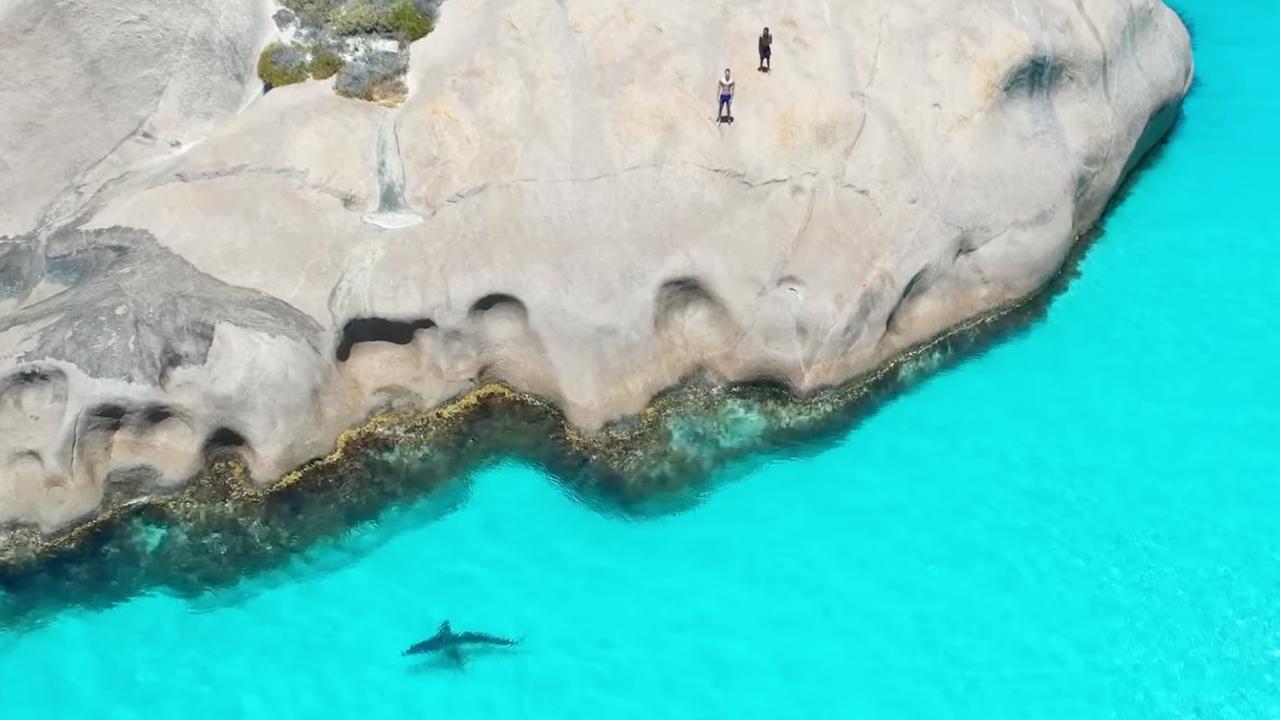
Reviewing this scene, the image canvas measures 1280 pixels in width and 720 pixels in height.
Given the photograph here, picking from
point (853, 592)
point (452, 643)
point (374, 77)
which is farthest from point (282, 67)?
point (853, 592)

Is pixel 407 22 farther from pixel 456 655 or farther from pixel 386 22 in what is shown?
pixel 456 655

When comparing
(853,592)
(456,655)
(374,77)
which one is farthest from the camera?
(374,77)

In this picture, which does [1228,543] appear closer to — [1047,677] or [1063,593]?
[1063,593]

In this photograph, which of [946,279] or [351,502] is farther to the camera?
[946,279]

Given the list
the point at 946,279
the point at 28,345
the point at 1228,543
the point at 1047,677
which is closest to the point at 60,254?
the point at 28,345

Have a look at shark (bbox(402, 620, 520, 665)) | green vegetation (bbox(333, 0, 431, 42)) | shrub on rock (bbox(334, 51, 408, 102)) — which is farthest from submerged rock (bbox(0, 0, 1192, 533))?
shark (bbox(402, 620, 520, 665))

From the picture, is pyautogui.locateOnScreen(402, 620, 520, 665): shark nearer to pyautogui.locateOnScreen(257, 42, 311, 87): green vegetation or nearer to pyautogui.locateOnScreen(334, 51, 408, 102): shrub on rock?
pyautogui.locateOnScreen(334, 51, 408, 102): shrub on rock
